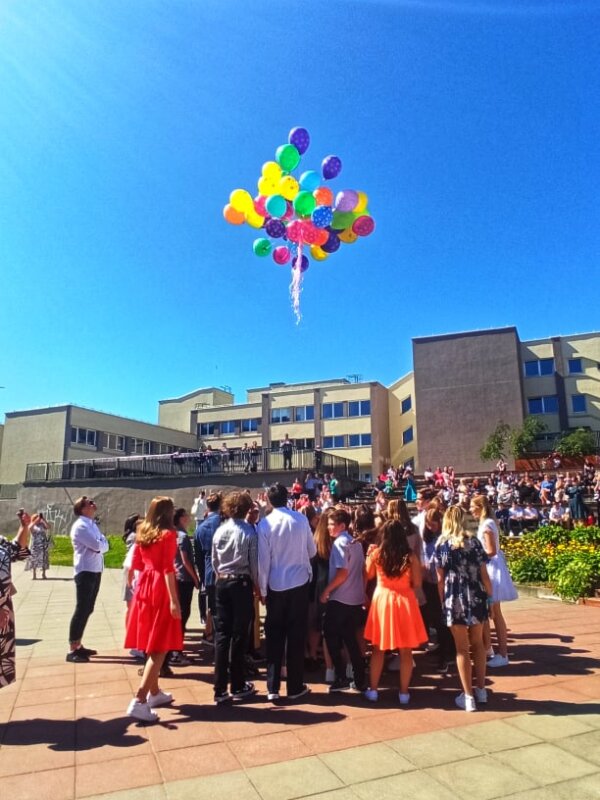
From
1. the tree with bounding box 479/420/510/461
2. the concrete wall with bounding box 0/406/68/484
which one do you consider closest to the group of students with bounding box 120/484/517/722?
the tree with bounding box 479/420/510/461

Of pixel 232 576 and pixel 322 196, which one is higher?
pixel 322 196

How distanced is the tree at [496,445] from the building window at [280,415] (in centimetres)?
1690

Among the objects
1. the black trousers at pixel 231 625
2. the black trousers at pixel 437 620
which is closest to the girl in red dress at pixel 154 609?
the black trousers at pixel 231 625

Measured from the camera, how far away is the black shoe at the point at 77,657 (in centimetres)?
640

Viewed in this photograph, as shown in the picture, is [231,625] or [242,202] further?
[242,202]

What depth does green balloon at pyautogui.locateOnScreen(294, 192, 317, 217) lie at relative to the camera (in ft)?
28.2

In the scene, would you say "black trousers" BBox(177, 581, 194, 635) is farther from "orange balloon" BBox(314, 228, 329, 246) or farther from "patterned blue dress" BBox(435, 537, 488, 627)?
"orange balloon" BBox(314, 228, 329, 246)

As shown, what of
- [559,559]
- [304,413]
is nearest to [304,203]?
[559,559]

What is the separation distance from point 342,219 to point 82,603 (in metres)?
6.56

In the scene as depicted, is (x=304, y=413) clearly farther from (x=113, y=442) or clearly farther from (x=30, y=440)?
(x=30, y=440)

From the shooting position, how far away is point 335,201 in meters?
8.97

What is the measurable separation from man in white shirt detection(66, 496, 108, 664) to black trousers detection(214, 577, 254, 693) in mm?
2182

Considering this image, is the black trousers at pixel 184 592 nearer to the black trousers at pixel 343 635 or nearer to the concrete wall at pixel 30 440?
the black trousers at pixel 343 635

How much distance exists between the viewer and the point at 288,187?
8703 millimetres
